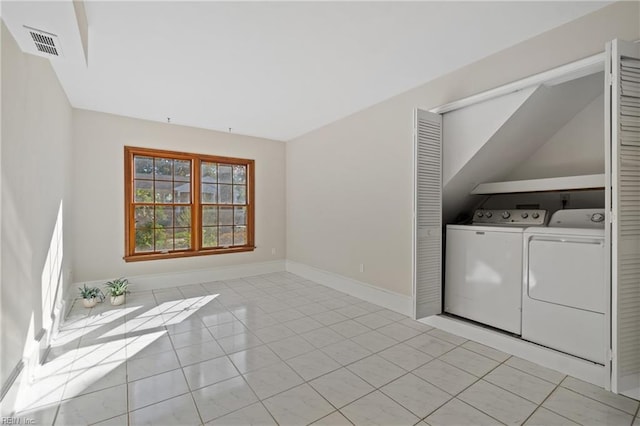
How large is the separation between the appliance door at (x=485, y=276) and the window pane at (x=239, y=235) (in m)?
3.79

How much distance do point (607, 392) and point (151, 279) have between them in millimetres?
5368

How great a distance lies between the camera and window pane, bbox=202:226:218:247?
17.3 ft

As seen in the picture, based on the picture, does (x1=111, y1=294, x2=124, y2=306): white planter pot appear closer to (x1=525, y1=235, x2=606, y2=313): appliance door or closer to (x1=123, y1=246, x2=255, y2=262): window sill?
(x1=123, y1=246, x2=255, y2=262): window sill

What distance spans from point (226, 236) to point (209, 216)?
1.62 ft

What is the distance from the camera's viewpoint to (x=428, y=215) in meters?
3.07

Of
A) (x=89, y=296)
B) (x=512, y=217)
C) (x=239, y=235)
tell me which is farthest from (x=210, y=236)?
(x=512, y=217)

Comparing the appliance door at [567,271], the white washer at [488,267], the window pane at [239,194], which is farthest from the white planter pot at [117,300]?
the appliance door at [567,271]

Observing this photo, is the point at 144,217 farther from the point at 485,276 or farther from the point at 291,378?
the point at 485,276

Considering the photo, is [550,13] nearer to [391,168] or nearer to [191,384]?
[391,168]

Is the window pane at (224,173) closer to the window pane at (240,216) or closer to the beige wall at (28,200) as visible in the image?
the window pane at (240,216)

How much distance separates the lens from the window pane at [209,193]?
17.2 ft

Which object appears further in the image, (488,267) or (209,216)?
(209,216)

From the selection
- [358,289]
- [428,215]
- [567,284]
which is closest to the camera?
[567,284]

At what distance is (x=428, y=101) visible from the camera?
332 cm
